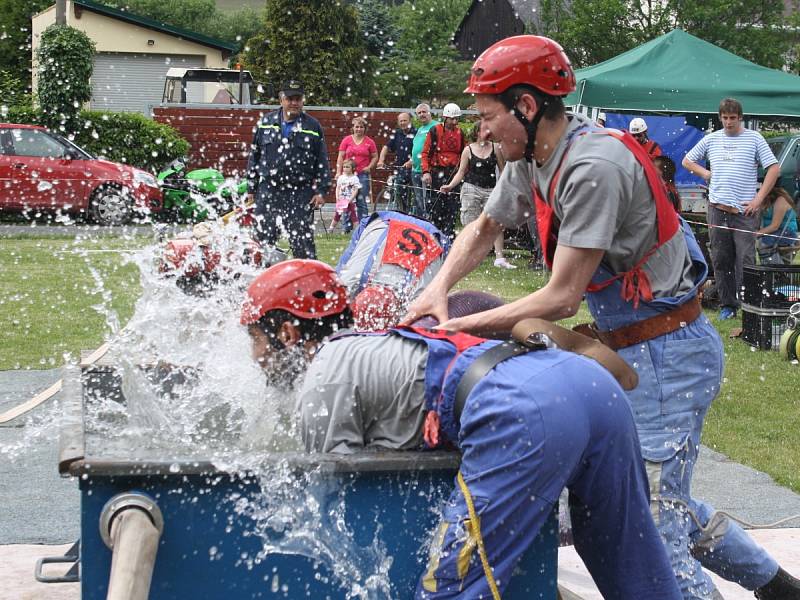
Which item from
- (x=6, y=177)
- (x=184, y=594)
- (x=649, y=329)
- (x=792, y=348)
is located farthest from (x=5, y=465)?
(x=6, y=177)

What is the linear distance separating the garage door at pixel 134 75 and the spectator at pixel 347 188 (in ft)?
93.5

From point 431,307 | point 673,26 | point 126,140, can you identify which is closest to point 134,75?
point 673,26

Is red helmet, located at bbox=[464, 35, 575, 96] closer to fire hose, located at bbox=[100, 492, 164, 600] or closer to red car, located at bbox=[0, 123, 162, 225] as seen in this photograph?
fire hose, located at bbox=[100, 492, 164, 600]

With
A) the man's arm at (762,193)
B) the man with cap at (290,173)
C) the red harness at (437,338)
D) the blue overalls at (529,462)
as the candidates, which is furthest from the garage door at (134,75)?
the blue overalls at (529,462)

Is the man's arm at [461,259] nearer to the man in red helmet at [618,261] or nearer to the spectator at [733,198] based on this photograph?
the man in red helmet at [618,261]

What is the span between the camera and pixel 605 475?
287cm

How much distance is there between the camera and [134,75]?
1839 inches

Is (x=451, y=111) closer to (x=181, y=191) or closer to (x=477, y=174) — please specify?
(x=477, y=174)

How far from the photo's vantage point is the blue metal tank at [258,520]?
2727mm

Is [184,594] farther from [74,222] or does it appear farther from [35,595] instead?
[74,222]

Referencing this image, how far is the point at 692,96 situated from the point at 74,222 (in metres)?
11.3

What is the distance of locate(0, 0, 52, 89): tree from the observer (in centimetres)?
5450

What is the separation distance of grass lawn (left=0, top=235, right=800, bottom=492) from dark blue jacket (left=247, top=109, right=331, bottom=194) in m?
1.81

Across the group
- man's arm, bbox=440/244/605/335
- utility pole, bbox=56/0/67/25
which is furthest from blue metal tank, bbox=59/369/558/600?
utility pole, bbox=56/0/67/25
